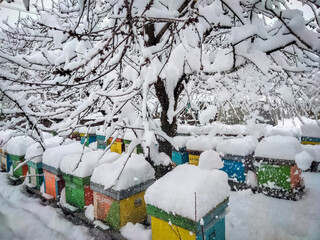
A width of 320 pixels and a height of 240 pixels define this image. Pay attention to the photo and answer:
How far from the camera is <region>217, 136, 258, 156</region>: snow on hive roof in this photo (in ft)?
16.8

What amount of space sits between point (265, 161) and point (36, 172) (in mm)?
5825

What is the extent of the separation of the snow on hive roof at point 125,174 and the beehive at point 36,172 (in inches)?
97.5

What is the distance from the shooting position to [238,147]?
17.0ft

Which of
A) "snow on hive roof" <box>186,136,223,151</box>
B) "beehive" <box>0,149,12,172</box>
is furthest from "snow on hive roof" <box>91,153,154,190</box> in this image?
"beehive" <box>0,149,12,172</box>

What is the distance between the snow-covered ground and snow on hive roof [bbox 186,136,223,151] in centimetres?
142

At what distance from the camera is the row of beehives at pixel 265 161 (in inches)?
183

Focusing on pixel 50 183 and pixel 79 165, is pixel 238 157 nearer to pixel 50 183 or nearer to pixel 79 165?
pixel 79 165

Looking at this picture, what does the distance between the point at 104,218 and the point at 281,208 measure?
3.87 metres

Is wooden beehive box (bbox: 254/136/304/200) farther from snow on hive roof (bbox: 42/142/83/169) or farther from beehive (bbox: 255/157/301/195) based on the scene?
snow on hive roof (bbox: 42/142/83/169)

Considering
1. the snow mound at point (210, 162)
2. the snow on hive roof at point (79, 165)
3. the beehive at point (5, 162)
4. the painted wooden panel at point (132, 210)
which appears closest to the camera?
the snow mound at point (210, 162)

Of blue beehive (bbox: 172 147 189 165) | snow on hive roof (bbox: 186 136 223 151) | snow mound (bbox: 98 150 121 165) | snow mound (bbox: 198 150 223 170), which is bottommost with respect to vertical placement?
blue beehive (bbox: 172 147 189 165)

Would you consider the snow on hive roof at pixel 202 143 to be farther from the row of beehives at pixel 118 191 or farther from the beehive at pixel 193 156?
the row of beehives at pixel 118 191

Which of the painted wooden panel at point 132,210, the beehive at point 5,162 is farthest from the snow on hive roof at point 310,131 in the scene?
the beehive at point 5,162


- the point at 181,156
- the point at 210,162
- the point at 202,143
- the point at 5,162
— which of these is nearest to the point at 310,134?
the point at 202,143
